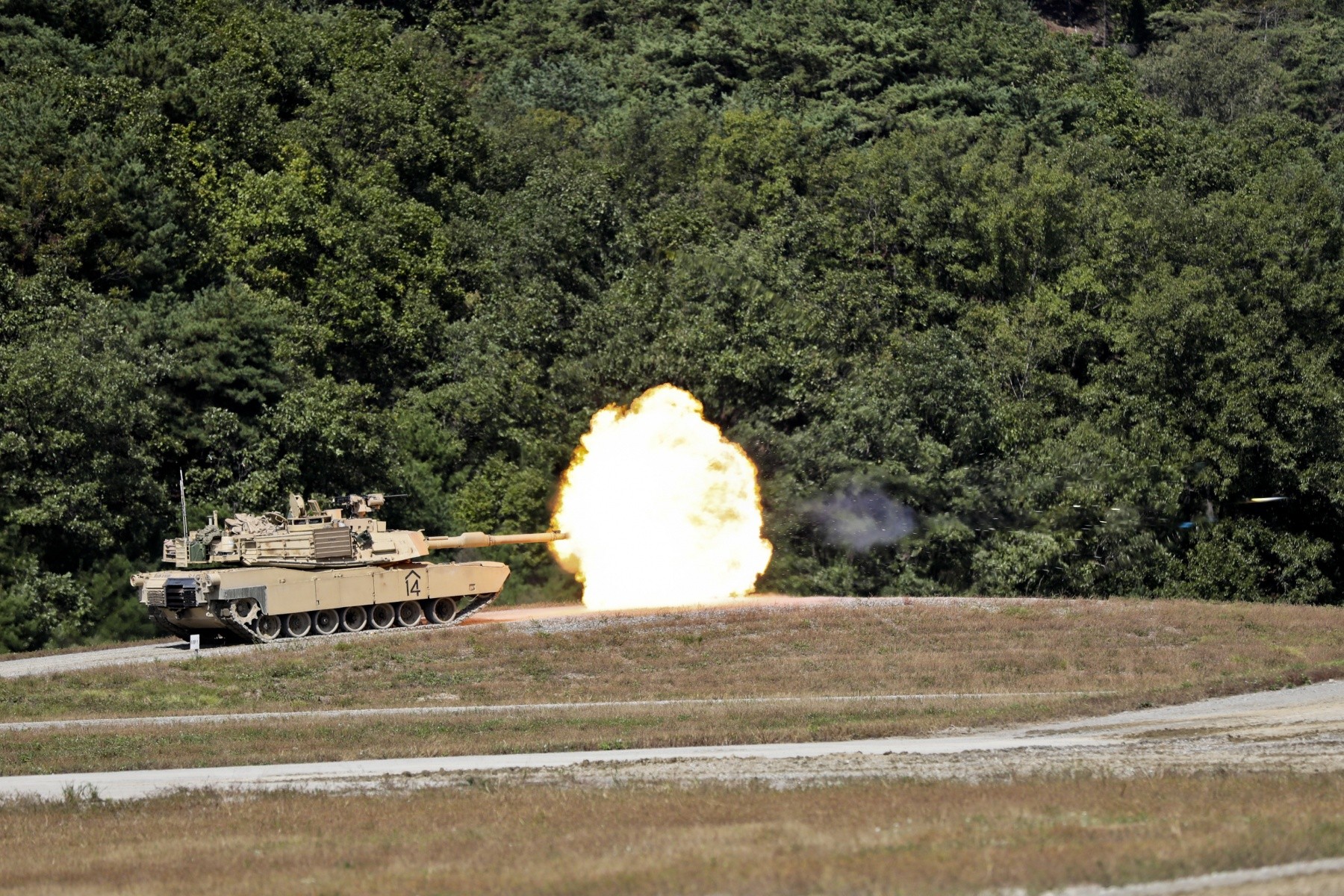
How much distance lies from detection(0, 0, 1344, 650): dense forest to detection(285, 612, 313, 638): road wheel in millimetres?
7581

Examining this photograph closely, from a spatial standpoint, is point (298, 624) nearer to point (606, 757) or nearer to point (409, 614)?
point (409, 614)

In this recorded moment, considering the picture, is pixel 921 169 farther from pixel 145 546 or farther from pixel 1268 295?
pixel 145 546

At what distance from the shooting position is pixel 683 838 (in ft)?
67.2

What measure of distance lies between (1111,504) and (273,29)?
5084 cm

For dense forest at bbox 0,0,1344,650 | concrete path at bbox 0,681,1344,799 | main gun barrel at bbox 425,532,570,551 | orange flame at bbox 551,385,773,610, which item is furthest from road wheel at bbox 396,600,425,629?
concrete path at bbox 0,681,1344,799

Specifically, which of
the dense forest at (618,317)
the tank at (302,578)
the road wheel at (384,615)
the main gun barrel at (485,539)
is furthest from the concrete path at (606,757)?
the dense forest at (618,317)

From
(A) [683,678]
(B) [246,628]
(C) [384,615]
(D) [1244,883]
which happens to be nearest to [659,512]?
(C) [384,615]

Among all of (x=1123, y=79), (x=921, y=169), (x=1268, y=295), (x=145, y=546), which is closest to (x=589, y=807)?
(x=145, y=546)

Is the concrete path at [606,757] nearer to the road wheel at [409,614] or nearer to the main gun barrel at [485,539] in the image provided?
the road wheel at [409,614]

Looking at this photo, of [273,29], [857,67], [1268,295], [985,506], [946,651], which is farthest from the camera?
[857,67]

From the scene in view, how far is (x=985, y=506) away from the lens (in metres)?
58.5

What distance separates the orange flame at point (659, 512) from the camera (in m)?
48.9

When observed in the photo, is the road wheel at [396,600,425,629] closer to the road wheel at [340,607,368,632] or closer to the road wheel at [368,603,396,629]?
the road wheel at [368,603,396,629]

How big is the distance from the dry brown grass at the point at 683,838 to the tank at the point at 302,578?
19767 millimetres
